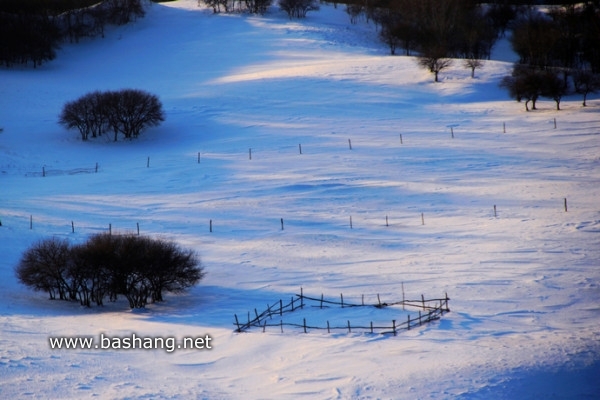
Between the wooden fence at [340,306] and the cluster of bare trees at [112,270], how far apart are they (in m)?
4.56

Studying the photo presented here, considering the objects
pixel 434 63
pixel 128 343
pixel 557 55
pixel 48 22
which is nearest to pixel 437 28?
pixel 557 55

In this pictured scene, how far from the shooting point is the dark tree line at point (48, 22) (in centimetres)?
8525

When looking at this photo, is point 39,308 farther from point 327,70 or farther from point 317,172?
point 327,70

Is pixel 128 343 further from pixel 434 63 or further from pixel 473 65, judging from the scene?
pixel 473 65

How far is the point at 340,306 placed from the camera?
90.5ft

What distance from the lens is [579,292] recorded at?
27531 millimetres

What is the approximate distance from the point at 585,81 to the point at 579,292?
4073 cm

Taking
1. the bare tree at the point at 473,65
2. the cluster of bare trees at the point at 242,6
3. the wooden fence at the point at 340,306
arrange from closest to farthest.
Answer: the wooden fence at the point at 340,306 < the bare tree at the point at 473,65 < the cluster of bare trees at the point at 242,6

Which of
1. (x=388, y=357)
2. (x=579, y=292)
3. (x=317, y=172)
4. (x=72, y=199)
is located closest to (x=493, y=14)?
(x=317, y=172)

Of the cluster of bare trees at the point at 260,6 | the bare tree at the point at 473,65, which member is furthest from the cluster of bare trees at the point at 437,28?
the cluster of bare trees at the point at 260,6

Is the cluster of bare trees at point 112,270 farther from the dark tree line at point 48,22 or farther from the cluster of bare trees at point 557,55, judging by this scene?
the dark tree line at point 48,22

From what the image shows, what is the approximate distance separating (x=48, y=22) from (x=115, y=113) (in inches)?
1615

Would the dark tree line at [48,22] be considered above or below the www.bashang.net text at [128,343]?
above

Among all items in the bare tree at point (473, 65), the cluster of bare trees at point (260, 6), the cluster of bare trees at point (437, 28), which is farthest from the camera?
the cluster of bare trees at point (260, 6)
